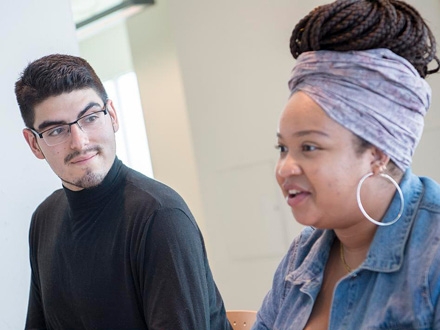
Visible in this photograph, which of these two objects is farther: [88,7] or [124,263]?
[88,7]

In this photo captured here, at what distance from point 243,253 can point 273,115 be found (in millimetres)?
734

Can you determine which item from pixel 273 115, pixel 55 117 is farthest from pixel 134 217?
pixel 273 115

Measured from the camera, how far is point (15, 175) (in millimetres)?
2883

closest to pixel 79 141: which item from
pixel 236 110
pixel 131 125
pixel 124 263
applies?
pixel 124 263

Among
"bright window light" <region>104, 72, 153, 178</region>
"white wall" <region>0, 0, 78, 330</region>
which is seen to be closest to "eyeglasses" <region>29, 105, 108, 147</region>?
"white wall" <region>0, 0, 78, 330</region>

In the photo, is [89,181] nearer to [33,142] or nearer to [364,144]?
[33,142]

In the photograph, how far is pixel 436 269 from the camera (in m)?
1.21

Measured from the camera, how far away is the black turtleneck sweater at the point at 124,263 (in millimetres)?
1900

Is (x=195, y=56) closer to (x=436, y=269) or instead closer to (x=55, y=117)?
(x=55, y=117)

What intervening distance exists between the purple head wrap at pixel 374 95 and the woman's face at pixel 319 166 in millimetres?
22

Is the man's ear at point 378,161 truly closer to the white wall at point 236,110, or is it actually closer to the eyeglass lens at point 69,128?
the eyeglass lens at point 69,128

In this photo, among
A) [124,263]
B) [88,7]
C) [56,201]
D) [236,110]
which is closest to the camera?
[124,263]

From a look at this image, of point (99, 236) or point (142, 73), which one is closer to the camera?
point (99, 236)

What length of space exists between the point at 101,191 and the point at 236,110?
1.85m
